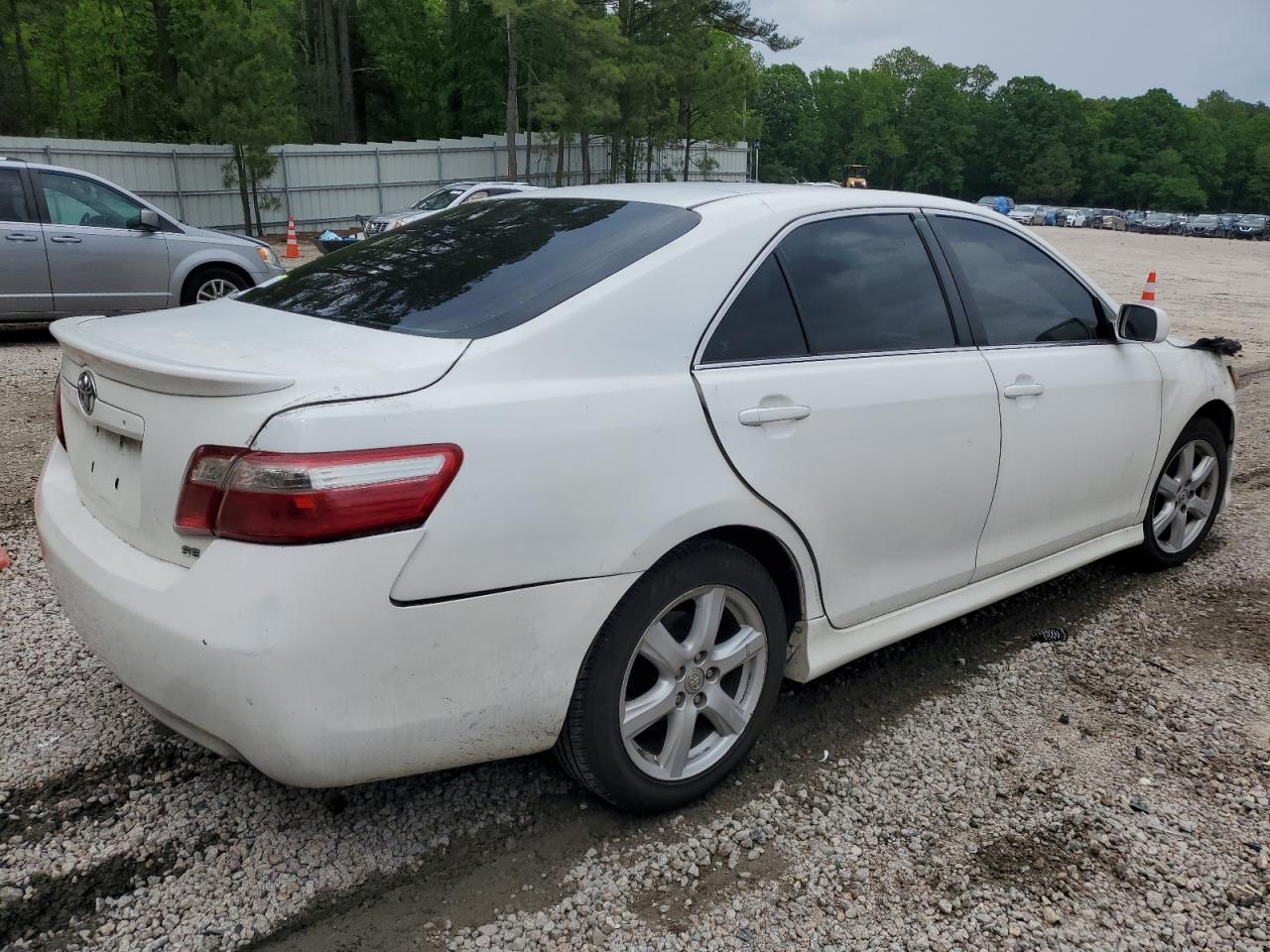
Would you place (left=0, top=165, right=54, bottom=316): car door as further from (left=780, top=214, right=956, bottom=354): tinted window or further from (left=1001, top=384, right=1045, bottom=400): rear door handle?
(left=1001, top=384, right=1045, bottom=400): rear door handle

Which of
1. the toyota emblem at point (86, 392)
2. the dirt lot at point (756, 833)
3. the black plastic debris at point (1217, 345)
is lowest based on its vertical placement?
the dirt lot at point (756, 833)

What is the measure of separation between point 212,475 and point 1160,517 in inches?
155

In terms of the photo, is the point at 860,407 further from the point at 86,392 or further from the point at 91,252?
the point at 91,252

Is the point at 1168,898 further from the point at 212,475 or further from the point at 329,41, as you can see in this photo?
the point at 329,41

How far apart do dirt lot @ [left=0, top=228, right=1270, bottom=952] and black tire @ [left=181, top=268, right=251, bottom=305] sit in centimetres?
710

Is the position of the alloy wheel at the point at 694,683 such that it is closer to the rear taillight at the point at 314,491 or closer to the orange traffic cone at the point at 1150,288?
the rear taillight at the point at 314,491

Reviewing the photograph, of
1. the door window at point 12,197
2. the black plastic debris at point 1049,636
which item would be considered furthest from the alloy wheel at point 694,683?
the door window at point 12,197

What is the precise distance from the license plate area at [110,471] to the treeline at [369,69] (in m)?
23.9

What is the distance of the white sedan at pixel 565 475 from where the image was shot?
2062 millimetres

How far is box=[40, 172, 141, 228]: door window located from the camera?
9.32 meters

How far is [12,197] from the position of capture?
9125 mm

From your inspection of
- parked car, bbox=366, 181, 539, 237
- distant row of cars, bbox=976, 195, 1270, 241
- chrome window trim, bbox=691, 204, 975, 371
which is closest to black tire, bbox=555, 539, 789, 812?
chrome window trim, bbox=691, 204, 975, 371

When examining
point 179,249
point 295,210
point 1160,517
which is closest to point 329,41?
point 295,210

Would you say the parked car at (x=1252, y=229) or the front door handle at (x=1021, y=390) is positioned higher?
the front door handle at (x=1021, y=390)
